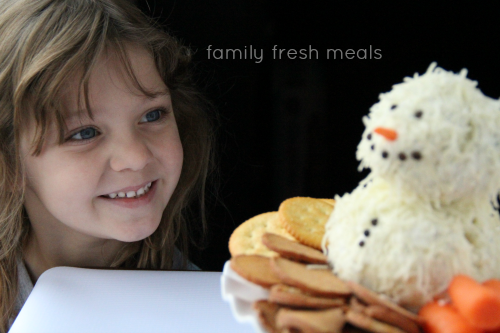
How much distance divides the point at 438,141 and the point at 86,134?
707 mm

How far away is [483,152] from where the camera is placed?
436 millimetres

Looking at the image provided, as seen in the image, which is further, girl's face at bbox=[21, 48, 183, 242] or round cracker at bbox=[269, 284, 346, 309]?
girl's face at bbox=[21, 48, 183, 242]

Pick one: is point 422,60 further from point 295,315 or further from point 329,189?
point 295,315

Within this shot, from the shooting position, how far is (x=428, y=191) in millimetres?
441

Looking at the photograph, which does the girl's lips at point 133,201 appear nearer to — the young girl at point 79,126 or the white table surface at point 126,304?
the young girl at point 79,126

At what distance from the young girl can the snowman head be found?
56cm

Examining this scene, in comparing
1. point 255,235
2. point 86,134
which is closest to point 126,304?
point 255,235

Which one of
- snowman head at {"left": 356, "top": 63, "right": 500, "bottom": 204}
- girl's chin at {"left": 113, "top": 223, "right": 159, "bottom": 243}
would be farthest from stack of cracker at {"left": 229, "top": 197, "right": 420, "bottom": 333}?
girl's chin at {"left": 113, "top": 223, "right": 159, "bottom": 243}

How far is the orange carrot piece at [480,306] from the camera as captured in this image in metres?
0.39

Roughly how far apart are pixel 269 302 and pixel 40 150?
60 cm

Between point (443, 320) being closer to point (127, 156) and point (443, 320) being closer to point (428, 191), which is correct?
point (428, 191)

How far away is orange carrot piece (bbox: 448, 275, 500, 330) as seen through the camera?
15.4 inches

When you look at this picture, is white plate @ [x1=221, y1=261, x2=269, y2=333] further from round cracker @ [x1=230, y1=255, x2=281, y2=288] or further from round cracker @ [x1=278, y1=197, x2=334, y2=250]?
round cracker @ [x1=278, y1=197, x2=334, y2=250]

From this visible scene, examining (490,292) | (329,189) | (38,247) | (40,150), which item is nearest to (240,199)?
(329,189)
